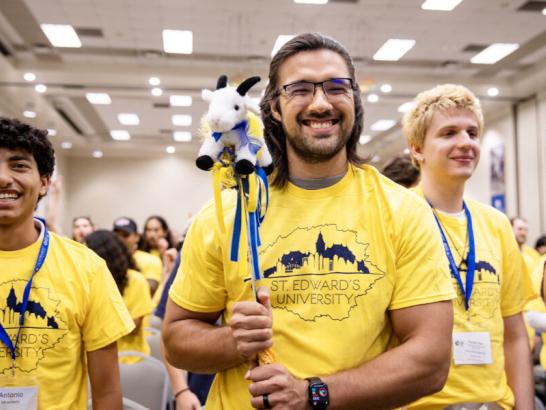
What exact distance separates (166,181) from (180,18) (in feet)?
38.6

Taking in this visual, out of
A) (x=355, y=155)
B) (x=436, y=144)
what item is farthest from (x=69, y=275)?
(x=436, y=144)

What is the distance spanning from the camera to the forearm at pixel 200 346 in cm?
144

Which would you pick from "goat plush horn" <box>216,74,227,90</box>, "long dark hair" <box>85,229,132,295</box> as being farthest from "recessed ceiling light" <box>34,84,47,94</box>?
"goat plush horn" <box>216,74,227,90</box>

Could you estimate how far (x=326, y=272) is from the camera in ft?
4.72

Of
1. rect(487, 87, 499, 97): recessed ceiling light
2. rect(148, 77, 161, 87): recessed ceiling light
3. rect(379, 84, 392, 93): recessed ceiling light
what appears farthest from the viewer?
rect(487, 87, 499, 97): recessed ceiling light

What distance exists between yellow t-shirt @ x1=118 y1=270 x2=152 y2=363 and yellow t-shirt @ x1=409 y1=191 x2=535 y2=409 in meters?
2.10

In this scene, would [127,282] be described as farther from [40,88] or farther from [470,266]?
[40,88]

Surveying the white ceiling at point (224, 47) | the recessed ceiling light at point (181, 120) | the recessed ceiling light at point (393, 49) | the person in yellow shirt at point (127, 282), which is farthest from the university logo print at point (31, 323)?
the recessed ceiling light at point (181, 120)

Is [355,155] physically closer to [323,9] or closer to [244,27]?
[323,9]

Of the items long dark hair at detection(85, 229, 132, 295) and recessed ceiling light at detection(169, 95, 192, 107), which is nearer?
long dark hair at detection(85, 229, 132, 295)

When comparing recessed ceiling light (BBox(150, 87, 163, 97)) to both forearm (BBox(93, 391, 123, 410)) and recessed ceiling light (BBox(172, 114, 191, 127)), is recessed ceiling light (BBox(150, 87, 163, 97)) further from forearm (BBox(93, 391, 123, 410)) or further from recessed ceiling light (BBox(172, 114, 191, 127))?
forearm (BBox(93, 391, 123, 410))

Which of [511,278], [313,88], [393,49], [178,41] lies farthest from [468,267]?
[393,49]

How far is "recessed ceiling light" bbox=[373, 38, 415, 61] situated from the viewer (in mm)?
10195

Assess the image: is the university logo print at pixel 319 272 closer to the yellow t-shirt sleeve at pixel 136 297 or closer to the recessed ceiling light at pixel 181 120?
the yellow t-shirt sleeve at pixel 136 297
